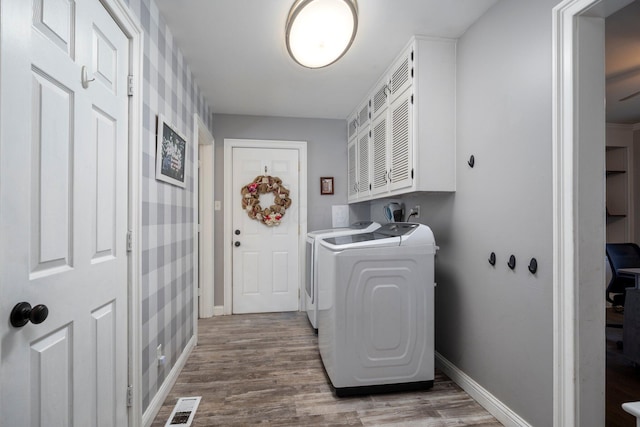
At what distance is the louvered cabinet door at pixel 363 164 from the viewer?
10.1ft

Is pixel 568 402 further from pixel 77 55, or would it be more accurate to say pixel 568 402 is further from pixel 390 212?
pixel 77 55

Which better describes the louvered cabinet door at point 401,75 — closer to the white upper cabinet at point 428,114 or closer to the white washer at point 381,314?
the white upper cabinet at point 428,114

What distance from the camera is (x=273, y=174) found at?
12.2ft

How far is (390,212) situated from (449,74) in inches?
54.1

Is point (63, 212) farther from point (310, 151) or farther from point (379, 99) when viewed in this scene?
point (310, 151)

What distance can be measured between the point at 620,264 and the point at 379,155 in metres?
2.59

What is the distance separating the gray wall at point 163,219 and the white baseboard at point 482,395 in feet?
6.28

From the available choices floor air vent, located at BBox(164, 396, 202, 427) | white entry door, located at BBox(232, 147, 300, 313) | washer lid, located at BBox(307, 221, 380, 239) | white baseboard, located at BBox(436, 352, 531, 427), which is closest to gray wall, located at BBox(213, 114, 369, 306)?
white entry door, located at BBox(232, 147, 300, 313)

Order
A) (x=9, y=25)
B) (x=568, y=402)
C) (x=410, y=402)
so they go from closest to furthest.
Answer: (x=9, y=25) < (x=568, y=402) < (x=410, y=402)

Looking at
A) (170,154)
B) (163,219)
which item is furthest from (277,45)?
(163,219)

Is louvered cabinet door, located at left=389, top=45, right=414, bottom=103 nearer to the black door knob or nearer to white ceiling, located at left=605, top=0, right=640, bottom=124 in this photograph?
white ceiling, located at left=605, top=0, right=640, bottom=124

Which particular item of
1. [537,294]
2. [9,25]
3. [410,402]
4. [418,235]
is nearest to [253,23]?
[9,25]

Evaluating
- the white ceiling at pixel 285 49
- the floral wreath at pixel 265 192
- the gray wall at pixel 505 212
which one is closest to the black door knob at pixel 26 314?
the white ceiling at pixel 285 49

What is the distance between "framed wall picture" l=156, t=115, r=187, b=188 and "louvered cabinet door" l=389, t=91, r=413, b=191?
1600 mm
